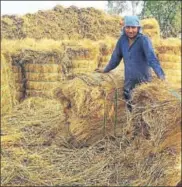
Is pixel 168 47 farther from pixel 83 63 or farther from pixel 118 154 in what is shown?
pixel 118 154

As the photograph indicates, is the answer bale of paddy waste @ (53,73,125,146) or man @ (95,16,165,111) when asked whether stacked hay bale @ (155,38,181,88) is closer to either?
man @ (95,16,165,111)

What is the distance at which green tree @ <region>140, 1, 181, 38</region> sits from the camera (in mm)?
25297

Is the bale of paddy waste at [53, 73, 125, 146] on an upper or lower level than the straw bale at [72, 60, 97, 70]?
lower

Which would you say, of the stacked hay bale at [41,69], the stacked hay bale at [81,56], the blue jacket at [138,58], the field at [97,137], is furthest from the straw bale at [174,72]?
the blue jacket at [138,58]

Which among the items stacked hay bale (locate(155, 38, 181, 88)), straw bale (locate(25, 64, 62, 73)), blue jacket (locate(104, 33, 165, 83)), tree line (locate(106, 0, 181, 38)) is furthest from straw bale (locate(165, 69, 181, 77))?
tree line (locate(106, 0, 181, 38))

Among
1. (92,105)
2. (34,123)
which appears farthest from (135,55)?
(34,123)

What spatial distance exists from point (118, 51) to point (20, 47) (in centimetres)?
370

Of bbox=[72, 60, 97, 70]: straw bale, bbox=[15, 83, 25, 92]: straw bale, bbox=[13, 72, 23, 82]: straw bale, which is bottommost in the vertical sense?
bbox=[15, 83, 25, 92]: straw bale

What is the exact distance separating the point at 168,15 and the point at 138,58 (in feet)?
63.9

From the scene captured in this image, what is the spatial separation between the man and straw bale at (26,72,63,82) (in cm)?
326

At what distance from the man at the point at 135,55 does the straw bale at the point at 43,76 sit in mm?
3262

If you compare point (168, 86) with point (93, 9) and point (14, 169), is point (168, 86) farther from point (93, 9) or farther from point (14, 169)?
point (93, 9)

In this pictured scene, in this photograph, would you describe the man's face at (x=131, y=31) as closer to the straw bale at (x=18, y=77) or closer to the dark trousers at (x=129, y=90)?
the dark trousers at (x=129, y=90)

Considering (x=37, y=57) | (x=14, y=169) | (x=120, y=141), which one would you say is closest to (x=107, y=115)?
(x=120, y=141)
